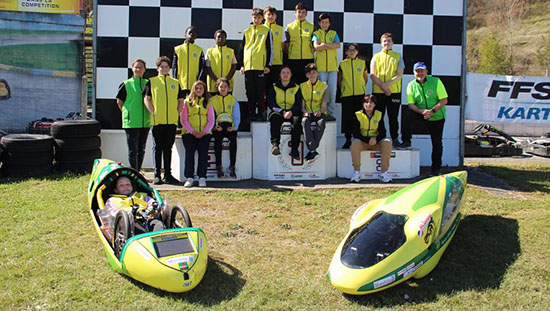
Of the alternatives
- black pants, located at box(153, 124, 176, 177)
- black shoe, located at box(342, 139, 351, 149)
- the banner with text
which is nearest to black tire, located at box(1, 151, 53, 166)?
black pants, located at box(153, 124, 176, 177)

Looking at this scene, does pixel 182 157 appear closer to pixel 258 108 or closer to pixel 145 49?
pixel 258 108

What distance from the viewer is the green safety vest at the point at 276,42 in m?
6.11

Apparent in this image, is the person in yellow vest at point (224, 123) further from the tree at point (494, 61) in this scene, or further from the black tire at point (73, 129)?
the tree at point (494, 61)

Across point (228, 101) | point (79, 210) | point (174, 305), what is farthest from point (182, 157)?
point (174, 305)

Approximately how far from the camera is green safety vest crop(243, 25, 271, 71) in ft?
19.6

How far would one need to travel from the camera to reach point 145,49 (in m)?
6.77

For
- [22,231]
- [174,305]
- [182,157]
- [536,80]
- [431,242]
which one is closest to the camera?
[174,305]

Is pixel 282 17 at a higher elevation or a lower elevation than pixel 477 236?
higher

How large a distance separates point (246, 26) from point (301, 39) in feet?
3.35

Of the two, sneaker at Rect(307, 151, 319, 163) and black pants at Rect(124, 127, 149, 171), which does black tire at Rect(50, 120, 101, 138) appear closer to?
black pants at Rect(124, 127, 149, 171)

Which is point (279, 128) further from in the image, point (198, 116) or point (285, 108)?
point (198, 116)

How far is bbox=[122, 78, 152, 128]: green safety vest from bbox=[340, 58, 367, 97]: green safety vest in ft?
7.84

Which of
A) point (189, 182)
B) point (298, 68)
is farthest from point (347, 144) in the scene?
point (189, 182)

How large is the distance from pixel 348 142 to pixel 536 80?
5463 mm
